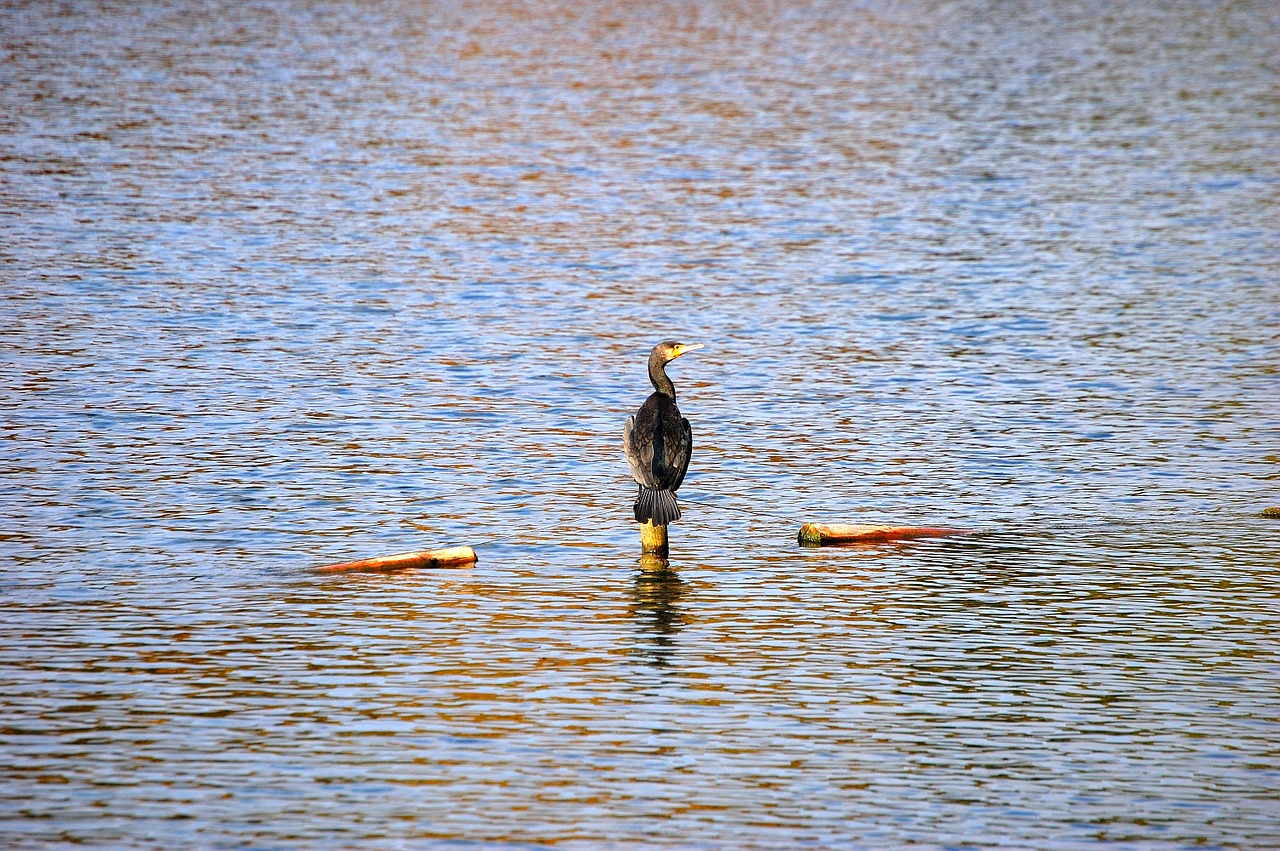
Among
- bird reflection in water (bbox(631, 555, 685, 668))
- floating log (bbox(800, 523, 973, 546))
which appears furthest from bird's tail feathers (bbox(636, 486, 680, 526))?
floating log (bbox(800, 523, 973, 546))

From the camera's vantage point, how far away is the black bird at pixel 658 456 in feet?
41.1

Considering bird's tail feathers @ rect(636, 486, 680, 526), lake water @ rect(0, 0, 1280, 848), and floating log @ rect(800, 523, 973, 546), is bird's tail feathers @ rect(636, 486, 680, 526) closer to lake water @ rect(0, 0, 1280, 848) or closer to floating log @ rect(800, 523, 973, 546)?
lake water @ rect(0, 0, 1280, 848)

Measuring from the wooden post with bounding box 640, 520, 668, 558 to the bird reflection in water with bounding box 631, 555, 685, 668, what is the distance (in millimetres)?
52

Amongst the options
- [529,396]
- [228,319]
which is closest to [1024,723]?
[529,396]

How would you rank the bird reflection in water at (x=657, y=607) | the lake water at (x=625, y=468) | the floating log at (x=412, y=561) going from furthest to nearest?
the floating log at (x=412, y=561) → the bird reflection in water at (x=657, y=607) → the lake water at (x=625, y=468)

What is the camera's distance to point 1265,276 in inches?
922

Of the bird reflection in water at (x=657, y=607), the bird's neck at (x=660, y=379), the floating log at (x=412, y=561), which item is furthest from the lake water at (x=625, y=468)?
the bird's neck at (x=660, y=379)

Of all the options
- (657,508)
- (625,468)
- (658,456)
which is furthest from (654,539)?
(625,468)

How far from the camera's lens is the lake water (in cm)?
905

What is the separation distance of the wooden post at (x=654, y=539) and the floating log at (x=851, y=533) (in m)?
1.17

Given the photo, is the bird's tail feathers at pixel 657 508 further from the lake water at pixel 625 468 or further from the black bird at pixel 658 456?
the lake water at pixel 625 468

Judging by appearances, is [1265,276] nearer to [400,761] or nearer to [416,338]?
[416,338]

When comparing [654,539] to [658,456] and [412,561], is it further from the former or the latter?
[412,561]

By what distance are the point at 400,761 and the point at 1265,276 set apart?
17.6 m
